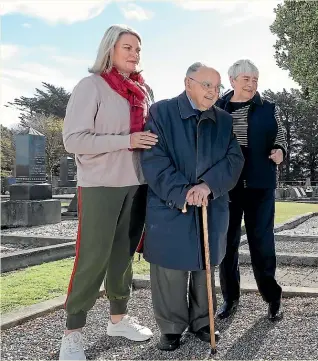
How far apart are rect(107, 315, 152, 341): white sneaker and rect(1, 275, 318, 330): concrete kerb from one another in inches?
30.6

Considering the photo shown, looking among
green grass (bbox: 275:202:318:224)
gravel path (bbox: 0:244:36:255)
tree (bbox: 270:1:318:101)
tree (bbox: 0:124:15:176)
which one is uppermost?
tree (bbox: 270:1:318:101)

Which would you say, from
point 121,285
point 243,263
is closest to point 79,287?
point 121,285

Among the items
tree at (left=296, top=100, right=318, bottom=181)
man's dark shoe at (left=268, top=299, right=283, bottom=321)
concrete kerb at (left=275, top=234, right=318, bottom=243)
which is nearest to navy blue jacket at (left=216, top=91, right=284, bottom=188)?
man's dark shoe at (left=268, top=299, right=283, bottom=321)

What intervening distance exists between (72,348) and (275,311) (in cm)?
164

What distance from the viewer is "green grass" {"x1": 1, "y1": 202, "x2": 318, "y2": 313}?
4586 mm

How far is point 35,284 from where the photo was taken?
17.1 feet

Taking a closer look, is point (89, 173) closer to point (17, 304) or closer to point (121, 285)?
point (121, 285)

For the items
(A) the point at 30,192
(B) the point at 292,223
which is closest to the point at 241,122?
(B) the point at 292,223

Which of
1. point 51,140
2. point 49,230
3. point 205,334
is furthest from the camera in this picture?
point 51,140

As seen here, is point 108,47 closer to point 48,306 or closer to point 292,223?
point 48,306

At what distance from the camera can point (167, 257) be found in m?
3.16

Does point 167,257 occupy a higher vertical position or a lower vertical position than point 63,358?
higher

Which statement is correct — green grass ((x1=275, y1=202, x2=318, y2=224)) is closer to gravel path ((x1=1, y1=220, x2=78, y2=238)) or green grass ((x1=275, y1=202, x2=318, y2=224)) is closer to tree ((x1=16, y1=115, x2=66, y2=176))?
gravel path ((x1=1, y1=220, x2=78, y2=238))

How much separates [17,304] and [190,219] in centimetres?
212
